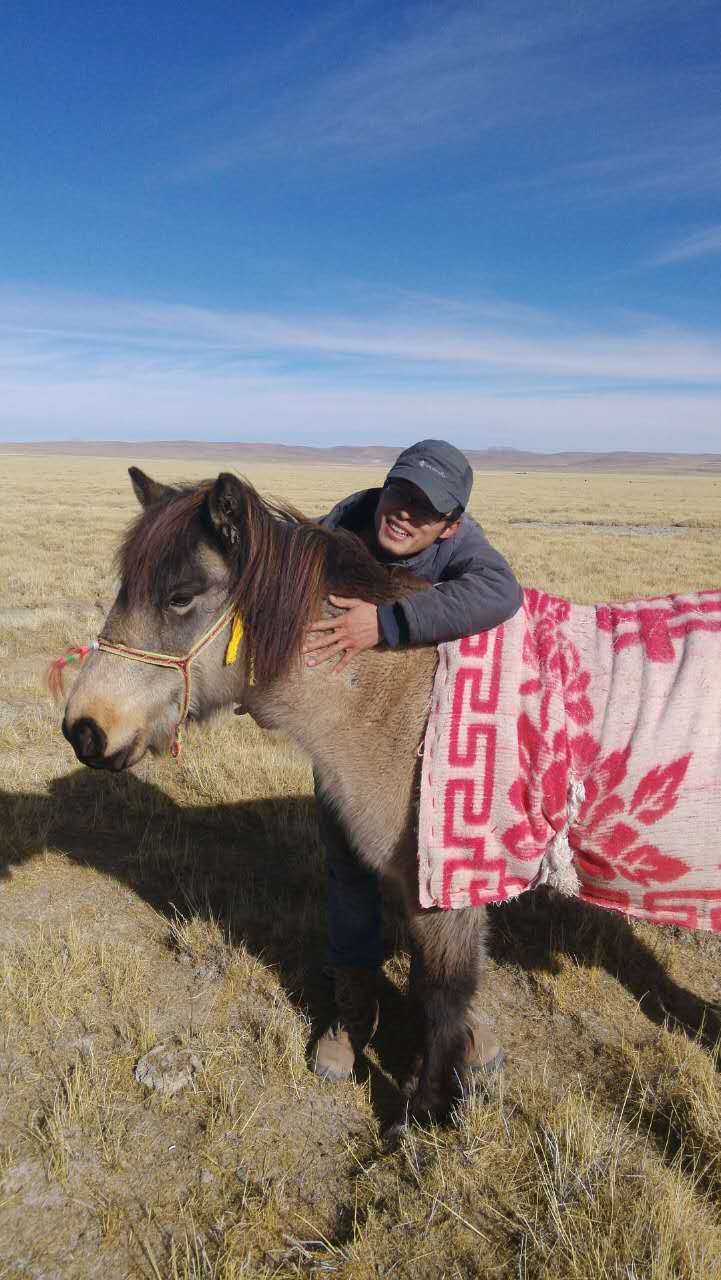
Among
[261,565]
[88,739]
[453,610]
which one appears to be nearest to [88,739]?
[88,739]

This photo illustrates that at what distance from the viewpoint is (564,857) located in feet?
7.89

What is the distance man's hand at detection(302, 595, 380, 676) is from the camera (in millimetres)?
2404

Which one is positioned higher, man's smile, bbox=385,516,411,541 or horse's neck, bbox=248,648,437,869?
man's smile, bbox=385,516,411,541

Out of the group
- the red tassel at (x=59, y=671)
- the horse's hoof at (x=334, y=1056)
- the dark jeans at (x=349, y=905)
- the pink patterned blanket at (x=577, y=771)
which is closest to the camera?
the pink patterned blanket at (x=577, y=771)

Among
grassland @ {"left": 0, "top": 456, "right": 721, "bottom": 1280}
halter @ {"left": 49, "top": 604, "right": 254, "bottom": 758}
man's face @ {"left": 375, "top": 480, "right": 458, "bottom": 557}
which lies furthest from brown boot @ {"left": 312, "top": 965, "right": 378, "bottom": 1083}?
man's face @ {"left": 375, "top": 480, "right": 458, "bottom": 557}

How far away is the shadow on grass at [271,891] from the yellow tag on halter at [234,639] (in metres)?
1.86

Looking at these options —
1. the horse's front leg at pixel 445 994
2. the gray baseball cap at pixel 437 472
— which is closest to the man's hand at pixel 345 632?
the gray baseball cap at pixel 437 472

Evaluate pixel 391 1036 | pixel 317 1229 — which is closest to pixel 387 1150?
pixel 317 1229

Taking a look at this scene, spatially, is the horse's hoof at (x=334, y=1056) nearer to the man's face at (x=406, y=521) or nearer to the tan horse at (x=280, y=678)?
the tan horse at (x=280, y=678)

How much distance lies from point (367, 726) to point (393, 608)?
438 millimetres

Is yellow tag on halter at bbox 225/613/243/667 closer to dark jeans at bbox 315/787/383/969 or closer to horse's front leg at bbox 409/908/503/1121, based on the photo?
dark jeans at bbox 315/787/383/969

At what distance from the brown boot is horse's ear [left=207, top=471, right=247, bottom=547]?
2.02m

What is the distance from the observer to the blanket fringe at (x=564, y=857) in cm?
233

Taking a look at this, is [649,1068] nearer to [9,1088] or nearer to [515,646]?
[515,646]
